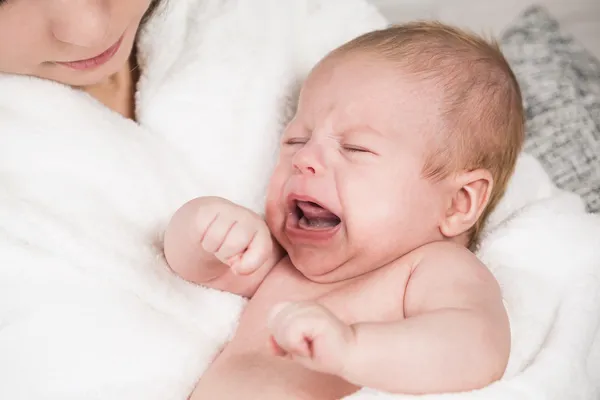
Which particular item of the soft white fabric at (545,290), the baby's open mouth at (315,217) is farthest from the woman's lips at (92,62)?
the soft white fabric at (545,290)

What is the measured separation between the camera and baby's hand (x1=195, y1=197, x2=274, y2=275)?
1.07 metres

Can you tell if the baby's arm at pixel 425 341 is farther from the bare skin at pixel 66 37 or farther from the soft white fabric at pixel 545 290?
the bare skin at pixel 66 37

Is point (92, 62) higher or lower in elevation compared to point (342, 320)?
higher

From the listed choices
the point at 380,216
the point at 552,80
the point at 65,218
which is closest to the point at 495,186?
the point at 380,216

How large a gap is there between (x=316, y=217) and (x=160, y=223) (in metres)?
0.30

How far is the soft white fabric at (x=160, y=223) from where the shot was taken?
107cm

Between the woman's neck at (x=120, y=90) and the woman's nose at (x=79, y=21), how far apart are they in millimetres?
256

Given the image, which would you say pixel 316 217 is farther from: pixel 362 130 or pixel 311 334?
pixel 311 334

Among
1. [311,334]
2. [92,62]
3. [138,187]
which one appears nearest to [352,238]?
[311,334]

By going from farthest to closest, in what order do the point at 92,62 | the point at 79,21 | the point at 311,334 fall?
the point at 92,62, the point at 79,21, the point at 311,334

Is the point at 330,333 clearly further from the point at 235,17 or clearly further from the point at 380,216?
the point at 235,17

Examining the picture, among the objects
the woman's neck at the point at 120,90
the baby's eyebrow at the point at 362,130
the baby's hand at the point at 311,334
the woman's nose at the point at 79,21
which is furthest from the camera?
the woman's neck at the point at 120,90

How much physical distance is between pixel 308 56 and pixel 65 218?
638 mm

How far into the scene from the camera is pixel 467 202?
3.90 ft
